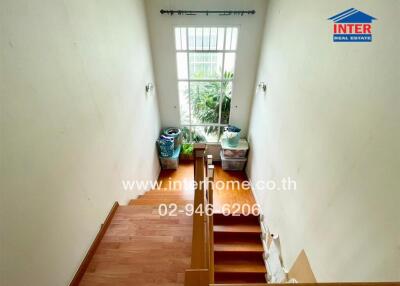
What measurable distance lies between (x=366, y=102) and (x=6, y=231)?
2110 millimetres

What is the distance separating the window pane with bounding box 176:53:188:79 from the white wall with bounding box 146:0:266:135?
93 millimetres

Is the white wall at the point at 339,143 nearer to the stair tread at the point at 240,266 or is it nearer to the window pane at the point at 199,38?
the stair tread at the point at 240,266

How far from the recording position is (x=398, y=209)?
3.46ft

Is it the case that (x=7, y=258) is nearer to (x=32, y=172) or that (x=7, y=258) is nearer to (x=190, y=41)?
(x=32, y=172)

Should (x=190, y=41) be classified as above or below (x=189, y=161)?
above

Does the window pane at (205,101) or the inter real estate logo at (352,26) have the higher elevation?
the inter real estate logo at (352,26)

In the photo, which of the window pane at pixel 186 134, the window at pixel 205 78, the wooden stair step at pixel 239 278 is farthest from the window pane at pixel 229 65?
the wooden stair step at pixel 239 278

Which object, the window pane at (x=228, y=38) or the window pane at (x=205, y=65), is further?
the window pane at (x=205, y=65)

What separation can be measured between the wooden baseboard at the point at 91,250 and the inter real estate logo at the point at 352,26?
2.60m

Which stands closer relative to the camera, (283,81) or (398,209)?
(398,209)

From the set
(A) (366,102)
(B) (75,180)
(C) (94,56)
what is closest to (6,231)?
(B) (75,180)

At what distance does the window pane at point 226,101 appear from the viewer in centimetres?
454

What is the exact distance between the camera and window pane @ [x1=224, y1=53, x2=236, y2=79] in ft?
13.6

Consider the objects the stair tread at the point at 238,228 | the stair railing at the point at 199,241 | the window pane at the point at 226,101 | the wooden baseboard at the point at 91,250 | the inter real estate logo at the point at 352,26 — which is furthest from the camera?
the window pane at the point at 226,101
